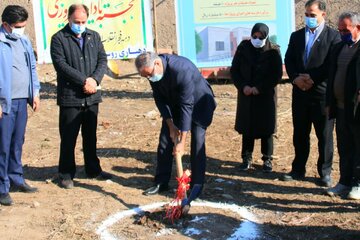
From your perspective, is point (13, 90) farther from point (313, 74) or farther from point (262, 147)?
point (313, 74)

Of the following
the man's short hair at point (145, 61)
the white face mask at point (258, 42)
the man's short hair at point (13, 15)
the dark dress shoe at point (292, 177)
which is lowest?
the dark dress shoe at point (292, 177)

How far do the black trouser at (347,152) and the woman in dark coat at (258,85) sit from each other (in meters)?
1.04

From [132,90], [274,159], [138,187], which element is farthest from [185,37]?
[138,187]

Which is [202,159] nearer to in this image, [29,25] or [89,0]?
[89,0]

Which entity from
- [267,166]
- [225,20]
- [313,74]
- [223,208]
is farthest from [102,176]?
[225,20]

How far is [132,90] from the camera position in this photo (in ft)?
40.8

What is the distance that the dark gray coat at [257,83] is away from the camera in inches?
260

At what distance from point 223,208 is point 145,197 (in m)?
0.86

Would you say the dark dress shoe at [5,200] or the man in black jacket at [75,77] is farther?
the man in black jacket at [75,77]

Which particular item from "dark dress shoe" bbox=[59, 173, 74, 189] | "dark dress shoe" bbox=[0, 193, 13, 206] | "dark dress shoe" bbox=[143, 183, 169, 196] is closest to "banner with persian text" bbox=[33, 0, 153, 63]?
"dark dress shoe" bbox=[59, 173, 74, 189]

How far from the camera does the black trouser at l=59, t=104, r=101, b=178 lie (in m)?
6.26

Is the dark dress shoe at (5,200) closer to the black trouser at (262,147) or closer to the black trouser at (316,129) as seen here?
the black trouser at (262,147)

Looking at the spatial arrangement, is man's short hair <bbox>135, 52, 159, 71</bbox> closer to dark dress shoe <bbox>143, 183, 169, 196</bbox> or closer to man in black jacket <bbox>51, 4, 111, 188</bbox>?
man in black jacket <bbox>51, 4, 111, 188</bbox>

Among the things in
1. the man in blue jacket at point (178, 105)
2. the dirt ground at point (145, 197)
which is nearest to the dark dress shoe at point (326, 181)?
the dirt ground at point (145, 197)
